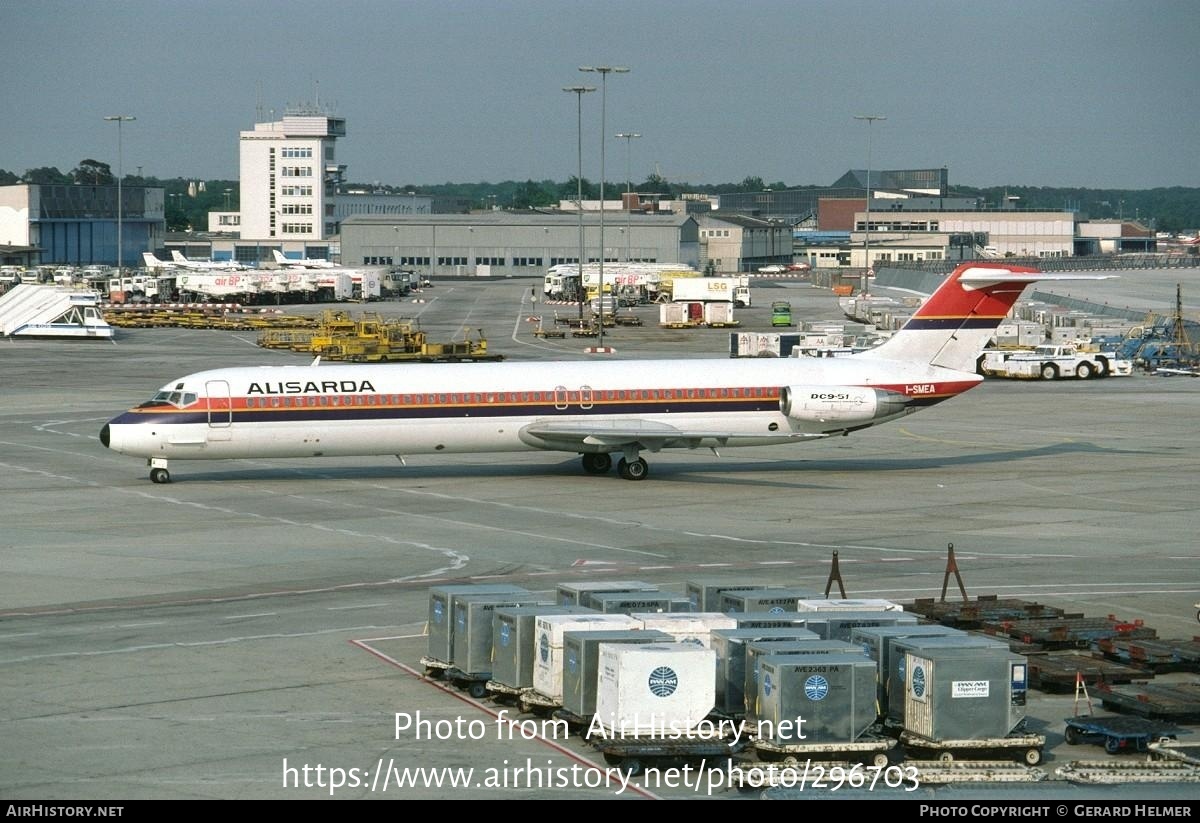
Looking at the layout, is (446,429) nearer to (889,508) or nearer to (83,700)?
(889,508)

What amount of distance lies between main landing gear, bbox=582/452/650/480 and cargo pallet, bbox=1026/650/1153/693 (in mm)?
22651

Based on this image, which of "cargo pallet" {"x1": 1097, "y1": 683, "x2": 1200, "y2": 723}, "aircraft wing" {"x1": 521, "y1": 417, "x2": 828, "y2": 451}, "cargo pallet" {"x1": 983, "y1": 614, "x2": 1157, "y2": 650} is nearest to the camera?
"cargo pallet" {"x1": 1097, "y1": 683, "x2": 1200, "y2": 723}

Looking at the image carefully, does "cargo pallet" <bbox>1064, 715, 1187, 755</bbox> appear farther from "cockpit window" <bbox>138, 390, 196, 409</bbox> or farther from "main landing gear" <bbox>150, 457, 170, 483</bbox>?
"main landing gear" <bbox>150, 457, 170, 483</bbox>

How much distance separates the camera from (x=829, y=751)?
1873cm

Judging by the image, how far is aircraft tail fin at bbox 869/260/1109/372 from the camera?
48125 millimetres

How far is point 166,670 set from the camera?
2370 cm

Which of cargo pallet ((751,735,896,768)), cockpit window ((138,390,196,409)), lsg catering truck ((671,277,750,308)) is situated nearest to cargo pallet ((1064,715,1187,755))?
cargo pallet ((751,735,896,768))

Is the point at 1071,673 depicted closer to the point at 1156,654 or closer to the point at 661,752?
the point at 1156,654

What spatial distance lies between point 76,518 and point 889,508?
2057cm

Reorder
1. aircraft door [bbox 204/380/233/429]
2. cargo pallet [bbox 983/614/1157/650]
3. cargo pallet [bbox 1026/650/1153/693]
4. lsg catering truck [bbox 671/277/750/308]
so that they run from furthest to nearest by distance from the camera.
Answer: lsg catering truck [bbox 671/277/750/308] → aircraft door [bbox 204/380/233/429] → cargo pallet [bbox 983/614/1157/650] → cargo pallet [bbox 1026/650/1153/693]

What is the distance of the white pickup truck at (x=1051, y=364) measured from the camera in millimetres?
78438

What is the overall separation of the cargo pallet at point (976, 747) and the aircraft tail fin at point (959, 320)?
1170 inches
